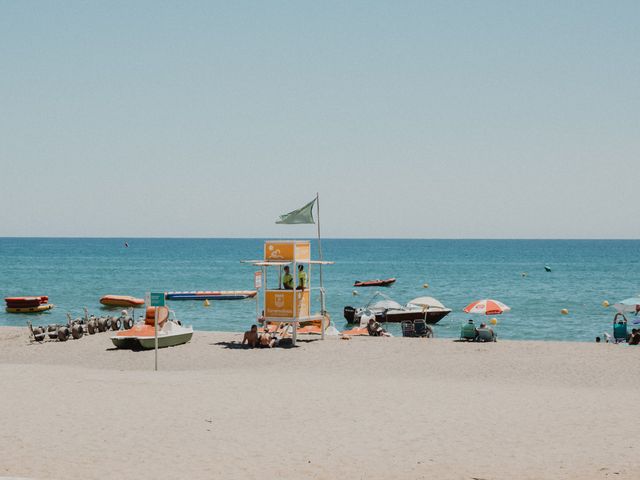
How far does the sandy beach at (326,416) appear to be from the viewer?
10.2 metres

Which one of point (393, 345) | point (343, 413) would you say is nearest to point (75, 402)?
point (343, 413)

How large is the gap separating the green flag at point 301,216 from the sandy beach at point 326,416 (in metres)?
5.99

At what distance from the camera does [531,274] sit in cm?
10500

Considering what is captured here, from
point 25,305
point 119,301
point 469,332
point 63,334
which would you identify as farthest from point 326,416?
point 119,301

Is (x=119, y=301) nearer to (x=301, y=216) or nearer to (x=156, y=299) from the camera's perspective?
(x=301, y=216)

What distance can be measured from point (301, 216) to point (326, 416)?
14493 millimetres

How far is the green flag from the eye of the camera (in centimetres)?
2741

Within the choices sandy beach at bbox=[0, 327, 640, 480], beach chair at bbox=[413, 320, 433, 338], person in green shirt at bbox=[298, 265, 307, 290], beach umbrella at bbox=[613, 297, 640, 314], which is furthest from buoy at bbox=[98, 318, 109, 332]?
beach umbrella at bbox=[613, 297, 640, 314]

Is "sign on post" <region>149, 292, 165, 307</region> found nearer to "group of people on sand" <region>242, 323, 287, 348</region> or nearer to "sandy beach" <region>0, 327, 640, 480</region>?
"sandy beach" <region>0, 327, 640, 480</region>

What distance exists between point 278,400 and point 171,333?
11152 millimetres

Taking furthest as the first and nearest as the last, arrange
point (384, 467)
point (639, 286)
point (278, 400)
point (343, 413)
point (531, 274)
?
point (531, 274), point (639, 286), point (278, 400), point (343, 413), point (384, 467)

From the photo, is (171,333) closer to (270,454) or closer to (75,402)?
(75,402)

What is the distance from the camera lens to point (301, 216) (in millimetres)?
27500

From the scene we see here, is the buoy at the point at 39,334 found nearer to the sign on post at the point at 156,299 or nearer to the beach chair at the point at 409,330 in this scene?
the sign on post at the point at 156,299
